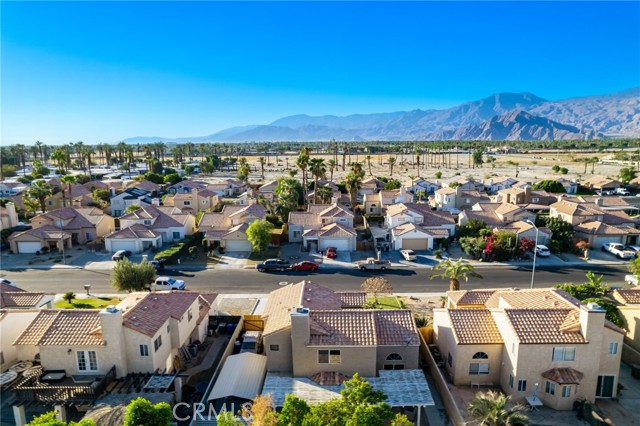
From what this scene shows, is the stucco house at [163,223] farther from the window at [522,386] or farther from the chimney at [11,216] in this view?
the window at [522,386]

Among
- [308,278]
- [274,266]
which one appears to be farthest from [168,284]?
[308,278]

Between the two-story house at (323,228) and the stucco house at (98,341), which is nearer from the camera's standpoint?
the stucco house at (98,341)

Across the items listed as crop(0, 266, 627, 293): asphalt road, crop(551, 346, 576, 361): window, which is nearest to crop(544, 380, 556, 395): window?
crop(551, 346, 576, 361): window

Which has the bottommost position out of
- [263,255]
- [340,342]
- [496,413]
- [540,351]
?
[263,255]

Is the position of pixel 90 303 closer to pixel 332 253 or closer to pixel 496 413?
pixel 332 253

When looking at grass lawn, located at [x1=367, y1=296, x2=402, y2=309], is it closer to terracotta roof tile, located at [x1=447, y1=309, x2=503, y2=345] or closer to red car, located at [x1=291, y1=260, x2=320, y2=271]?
terracotta roof tile, located at [x1=447, y1=309, x2=503, y2=345]

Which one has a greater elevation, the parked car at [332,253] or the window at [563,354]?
the window at [563,354]

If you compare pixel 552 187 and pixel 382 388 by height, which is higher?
pixel 552 187

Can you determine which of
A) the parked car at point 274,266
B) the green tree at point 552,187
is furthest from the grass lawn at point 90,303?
the green tree at point 552,187
